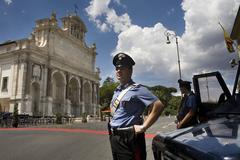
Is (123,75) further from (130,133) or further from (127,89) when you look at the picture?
(130,133)

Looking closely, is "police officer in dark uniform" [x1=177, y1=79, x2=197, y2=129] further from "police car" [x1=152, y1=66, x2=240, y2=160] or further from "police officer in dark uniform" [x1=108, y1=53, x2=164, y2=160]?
"police officer in dark uniform" [x1=108, y1=53, x2=164, y2=160]

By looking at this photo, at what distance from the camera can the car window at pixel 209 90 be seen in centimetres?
359

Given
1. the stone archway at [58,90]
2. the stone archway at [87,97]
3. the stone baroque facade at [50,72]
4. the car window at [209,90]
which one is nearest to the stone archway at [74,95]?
the stone baroque facade at [50,72]

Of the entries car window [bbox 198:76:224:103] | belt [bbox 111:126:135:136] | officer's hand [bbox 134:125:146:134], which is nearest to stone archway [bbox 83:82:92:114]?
car window [bbox 198:76:224:103]

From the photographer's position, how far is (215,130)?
6.85 feet

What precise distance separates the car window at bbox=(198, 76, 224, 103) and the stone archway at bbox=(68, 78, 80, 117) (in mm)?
49287

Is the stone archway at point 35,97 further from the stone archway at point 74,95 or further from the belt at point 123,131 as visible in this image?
the belt at point 123,131

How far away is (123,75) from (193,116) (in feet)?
6.20

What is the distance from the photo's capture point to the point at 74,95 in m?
54.6

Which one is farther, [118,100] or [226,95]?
[226,95]

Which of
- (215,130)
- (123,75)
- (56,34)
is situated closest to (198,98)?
(123,75)

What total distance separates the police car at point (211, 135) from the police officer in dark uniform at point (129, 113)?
0.23m

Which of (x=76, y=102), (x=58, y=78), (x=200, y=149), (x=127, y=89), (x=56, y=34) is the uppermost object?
(x=56, y=34)

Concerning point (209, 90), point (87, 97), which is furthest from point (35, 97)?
point (209, 90)
